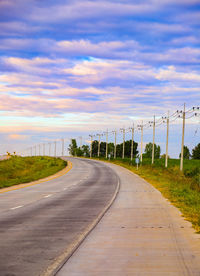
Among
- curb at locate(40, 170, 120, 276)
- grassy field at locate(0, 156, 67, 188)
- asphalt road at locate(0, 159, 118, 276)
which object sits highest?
curb at locate(40, 170, 120, 276)

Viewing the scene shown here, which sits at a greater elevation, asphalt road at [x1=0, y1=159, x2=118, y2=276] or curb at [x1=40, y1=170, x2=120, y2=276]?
curb at [x1=40, y1=170, x2=120, y2=276]

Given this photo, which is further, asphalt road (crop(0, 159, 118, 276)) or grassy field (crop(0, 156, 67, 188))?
grassy field (crop(0, 156, 67, 188))

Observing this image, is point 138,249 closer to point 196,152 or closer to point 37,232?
point 37,232

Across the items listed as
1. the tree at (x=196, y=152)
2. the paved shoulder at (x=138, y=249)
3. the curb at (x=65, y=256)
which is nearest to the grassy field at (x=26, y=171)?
the paved shoulder at (x=138, y=249)

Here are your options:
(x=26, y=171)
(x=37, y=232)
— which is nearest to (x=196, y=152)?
→ (x=26, y=171)

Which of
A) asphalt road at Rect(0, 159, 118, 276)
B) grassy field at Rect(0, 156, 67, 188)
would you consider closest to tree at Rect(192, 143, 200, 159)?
grassy field at Rect(0, 156, 67, 188)

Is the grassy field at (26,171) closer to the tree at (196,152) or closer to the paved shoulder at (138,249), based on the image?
the paved shoulder at (138,249)

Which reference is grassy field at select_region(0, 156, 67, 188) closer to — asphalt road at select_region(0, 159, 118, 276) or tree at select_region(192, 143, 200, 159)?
asphalt road at select_region(0, 159, 118, 276)

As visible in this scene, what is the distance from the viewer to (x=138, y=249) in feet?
32.0

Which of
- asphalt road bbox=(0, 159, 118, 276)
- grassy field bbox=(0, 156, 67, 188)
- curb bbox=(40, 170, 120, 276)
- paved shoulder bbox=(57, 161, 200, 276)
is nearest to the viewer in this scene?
curb bbox=(40, 170, 120, 276)

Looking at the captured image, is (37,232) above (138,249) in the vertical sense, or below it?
below

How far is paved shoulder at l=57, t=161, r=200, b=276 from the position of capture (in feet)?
26.0

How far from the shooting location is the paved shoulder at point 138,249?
26.0 feet

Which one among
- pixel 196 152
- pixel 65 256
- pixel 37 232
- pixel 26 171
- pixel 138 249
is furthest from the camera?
pixel 196 152
